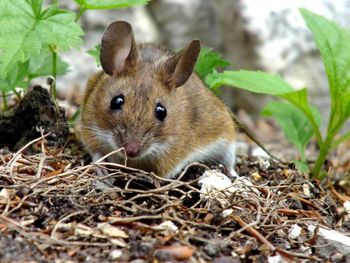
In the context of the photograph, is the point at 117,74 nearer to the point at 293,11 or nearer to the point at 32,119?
the point at 32,119

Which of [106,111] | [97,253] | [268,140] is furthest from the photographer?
[268,140]

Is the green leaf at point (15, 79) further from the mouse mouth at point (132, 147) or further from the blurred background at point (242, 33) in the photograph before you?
the blurred background at point (242, 33)

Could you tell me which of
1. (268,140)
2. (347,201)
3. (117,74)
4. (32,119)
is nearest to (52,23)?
(117,74)

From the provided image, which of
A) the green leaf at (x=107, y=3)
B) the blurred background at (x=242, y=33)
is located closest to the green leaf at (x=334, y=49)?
the green leaf at (x=107, y=3)

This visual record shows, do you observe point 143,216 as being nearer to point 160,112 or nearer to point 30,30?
point 160,112

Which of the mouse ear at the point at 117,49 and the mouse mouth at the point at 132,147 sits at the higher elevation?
the mouse ear at the point at 117,49

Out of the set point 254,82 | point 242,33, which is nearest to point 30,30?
point 254,82

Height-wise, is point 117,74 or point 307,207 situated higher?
point 117,74

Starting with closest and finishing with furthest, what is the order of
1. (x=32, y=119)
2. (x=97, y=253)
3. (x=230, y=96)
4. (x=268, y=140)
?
(x=97, y=253)
(x=32, y=119)
(x=268, y=140)
(x=230, y=96)
